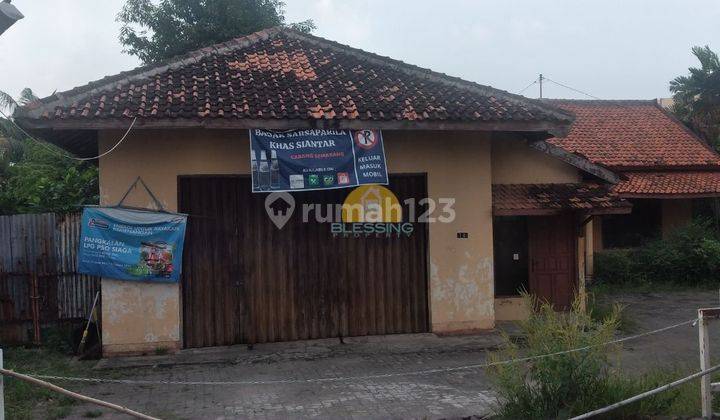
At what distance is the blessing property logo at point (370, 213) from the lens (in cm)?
996

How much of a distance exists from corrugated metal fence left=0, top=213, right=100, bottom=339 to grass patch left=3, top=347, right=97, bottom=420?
71 cm

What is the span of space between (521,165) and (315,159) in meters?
4.45

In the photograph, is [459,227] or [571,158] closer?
[459,227]

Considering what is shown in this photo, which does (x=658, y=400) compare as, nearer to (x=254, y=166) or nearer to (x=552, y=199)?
(x=552, y=199)

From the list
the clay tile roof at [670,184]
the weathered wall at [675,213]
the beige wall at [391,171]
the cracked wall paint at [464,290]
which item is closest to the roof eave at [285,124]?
the beige wall at [391,171]

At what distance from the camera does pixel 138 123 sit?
8539 millimetres

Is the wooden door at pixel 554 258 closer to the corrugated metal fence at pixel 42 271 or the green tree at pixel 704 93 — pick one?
the corrugated metal fence at pixel 42 271

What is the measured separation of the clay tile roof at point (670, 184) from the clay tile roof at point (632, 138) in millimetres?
262

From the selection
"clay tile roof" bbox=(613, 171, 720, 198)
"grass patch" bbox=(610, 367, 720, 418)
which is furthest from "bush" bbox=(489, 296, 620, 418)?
"clay tile roof" bbox=(613, 171, 720, 198)

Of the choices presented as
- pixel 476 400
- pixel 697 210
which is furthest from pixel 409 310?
pixel 697 210

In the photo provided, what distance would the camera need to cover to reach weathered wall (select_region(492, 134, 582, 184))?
37.9 ft

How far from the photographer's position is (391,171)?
10.1 metres

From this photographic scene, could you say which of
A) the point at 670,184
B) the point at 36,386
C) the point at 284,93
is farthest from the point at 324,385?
the point at 670,184

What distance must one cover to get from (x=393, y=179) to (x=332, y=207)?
3.78 ft
